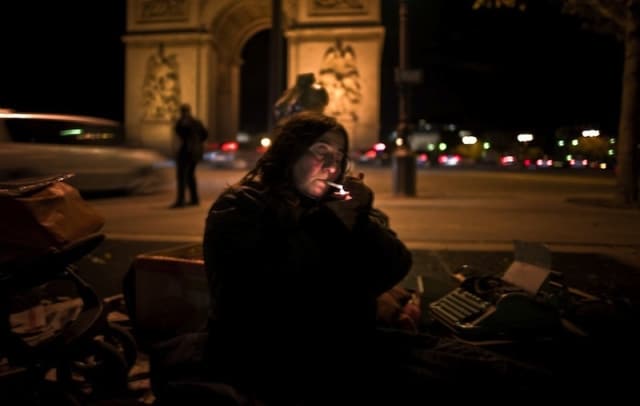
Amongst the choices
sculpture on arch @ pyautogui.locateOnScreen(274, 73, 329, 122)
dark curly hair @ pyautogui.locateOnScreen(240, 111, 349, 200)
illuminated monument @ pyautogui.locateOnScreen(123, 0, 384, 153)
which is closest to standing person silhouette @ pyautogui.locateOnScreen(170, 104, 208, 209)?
sculpture on arch @ pyautogui.locateOnScreen(274, 73, 329, 122)

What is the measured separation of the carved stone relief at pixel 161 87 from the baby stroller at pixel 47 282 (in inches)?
1104

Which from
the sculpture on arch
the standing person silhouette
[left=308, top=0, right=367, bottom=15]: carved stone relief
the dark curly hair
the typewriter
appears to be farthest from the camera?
[left=308, top=0, right=367, bottom=15]: carved stone relief

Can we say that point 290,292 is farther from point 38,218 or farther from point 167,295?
point 167,295

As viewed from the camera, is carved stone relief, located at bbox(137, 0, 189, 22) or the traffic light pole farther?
carved stone relief, located at bbox(137, 0, 189, 22)

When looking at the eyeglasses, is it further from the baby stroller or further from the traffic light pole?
the traffic light pole

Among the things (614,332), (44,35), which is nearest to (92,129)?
(614,332)

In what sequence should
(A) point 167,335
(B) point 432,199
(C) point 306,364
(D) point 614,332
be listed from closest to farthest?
1. (C) point 306,364
2. (D) point 614,332
3. (A) point 167,335
4. (B) point 432,199

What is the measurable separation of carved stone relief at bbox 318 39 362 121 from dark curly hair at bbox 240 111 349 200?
25510 millimetres

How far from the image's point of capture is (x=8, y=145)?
11117mm

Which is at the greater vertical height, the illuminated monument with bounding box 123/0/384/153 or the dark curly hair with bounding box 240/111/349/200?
the illuminated monument with bounding box 123/0/384/153

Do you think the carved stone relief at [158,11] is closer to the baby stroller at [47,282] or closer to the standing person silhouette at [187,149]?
the standing person silhouette at [187,149]

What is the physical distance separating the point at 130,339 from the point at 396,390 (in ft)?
6.10

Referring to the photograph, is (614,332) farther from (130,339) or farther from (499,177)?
(499,177)

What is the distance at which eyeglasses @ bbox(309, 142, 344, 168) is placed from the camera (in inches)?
89.1
